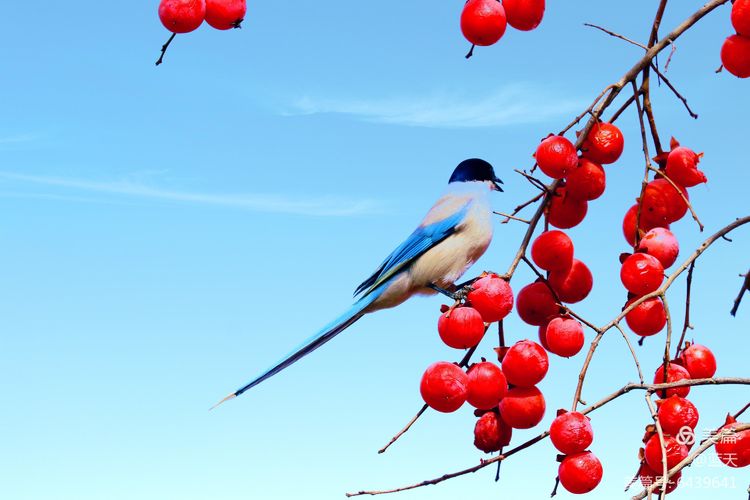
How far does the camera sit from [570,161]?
8.02 feet

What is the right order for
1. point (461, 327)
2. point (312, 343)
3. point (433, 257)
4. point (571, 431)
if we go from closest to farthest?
point (571, 431) → point (461, 327) → point (312, 343) → point (433, 257)

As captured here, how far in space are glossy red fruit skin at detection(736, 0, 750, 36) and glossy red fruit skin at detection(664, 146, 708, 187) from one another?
1.15 feet

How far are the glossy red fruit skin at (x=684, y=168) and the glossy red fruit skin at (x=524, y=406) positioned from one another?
0.75 meters

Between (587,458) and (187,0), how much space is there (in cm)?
146

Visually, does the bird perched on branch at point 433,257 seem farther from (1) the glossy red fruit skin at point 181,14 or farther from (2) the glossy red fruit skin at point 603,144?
(1) the glossy red fruit skin at point 181,14

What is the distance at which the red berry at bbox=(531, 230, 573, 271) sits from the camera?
2500 mm

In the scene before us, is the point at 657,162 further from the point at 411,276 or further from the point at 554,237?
the point at 411,276

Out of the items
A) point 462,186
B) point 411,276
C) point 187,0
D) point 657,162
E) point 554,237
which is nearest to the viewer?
point 187,0

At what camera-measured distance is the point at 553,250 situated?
8.21ft

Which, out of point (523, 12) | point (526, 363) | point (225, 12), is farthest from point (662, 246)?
point (225, 12)

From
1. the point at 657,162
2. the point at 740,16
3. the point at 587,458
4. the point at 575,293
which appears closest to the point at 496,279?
the point at 575,293

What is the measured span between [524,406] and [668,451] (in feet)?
1.20

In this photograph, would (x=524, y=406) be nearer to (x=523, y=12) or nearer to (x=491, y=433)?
(x=491, y=433)

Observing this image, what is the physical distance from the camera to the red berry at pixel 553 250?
2500 millimetres
